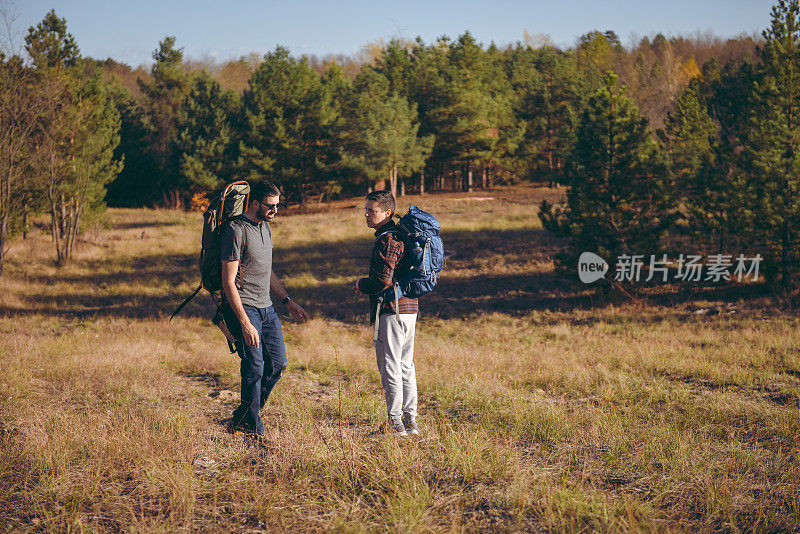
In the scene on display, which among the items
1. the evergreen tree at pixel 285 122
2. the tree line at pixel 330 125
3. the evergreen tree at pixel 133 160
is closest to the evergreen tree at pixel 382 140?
the tree line at pixel 330 125

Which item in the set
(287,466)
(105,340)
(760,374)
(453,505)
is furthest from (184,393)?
(760,374)

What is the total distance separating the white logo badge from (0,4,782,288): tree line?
1084mm

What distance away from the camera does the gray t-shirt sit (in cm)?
385

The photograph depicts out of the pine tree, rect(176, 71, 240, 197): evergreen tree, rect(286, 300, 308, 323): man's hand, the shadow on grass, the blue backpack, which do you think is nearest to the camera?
the blue backpack

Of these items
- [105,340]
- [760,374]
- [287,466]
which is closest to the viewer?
[287,466]

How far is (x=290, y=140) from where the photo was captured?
36406 millimetres

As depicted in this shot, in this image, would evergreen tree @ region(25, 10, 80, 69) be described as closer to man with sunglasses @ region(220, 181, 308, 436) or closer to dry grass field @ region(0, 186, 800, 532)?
dry grass field @ region(0, 186, 800, 532)

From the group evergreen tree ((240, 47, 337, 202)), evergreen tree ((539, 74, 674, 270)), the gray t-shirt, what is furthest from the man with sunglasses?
evergreen tree ((240, 47, 337, 202))

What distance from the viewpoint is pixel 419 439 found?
410 centimetres

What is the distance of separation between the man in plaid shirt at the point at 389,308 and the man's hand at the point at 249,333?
83 cm

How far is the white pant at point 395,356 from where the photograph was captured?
3941mm

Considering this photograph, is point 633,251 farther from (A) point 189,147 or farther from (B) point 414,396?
(A) point 189,147

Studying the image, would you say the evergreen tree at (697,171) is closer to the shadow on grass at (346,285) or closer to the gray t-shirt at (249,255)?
the shadow on grass at (346,285)

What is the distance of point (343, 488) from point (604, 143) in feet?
48.8
